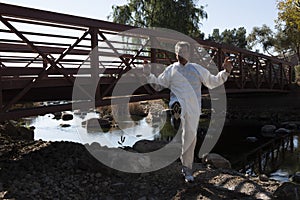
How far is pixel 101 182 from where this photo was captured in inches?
196

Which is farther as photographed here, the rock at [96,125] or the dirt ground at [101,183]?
the rock at [96,125]

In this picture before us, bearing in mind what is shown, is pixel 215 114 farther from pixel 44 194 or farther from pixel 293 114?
pixel 44 194

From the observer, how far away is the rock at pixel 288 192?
401 centimetres

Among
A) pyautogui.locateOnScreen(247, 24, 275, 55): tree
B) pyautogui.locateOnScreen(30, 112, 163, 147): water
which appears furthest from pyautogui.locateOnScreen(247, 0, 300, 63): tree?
pyautogui.locateOnScreen(30, 112, 163, 147): water

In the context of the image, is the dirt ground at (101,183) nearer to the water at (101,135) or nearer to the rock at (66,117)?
the water at (101,135)

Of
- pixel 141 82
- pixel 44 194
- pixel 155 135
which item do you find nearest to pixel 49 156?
pixel 44 194

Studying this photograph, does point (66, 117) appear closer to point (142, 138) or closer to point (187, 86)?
point (142, 138)

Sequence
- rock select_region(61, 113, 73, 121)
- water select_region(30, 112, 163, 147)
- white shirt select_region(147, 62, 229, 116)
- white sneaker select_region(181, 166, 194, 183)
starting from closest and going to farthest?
1. white shirt select_region(147, 62, 229, 116)
2. white sneaker select_region(181, 166, 194, 183)
3. water select_region(30, 112, 163, 147)
4. rock select_region(61, 113, 73, 121)

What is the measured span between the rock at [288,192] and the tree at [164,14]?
1962cm

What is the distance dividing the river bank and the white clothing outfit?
0.62 meters

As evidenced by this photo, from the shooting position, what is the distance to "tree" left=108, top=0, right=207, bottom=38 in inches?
915

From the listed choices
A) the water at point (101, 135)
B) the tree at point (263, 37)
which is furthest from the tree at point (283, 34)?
the water at point (101, 135)

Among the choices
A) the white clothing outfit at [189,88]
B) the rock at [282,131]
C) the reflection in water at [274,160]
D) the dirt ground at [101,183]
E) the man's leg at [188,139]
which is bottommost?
the reflection in water at [274,160]

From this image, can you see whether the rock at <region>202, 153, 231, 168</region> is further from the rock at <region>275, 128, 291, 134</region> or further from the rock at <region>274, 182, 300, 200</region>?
the rock at <region>275, 128, 291, 134</region>
